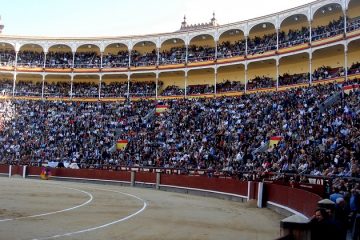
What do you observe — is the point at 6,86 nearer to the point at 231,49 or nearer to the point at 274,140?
the point at 231,49

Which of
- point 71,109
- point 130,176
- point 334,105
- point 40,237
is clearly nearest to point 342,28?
point 334,105

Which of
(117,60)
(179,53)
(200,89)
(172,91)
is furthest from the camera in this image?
(117,60)

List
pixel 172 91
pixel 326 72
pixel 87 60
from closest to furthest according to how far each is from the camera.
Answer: pixel 326 72 < pixel 172 91 < pixel 87 60

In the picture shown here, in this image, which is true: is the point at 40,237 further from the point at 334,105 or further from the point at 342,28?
the point at 342,28

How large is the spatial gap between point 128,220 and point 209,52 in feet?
111

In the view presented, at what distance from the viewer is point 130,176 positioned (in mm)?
30469

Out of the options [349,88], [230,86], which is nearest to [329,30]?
[349,88]

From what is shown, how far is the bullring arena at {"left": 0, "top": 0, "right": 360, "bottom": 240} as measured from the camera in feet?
40.9

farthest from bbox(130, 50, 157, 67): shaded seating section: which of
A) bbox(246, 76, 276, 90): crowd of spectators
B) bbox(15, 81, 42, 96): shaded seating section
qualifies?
bbox(246, 76, 276, 90): crowd of spectators

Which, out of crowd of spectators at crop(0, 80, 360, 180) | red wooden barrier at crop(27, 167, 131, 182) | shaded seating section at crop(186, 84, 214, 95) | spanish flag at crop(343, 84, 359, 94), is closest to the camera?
crowd of spectators at crop(0, 80, 360, 180)

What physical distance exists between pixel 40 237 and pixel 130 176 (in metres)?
21.1

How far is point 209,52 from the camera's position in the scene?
45.1 m

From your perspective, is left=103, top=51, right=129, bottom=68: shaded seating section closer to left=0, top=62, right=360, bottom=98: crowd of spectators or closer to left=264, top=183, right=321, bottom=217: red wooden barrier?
left=0, top=62, right=360, bottom=98: crowd of spectators

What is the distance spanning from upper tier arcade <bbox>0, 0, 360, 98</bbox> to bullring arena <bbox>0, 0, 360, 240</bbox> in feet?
0.48
